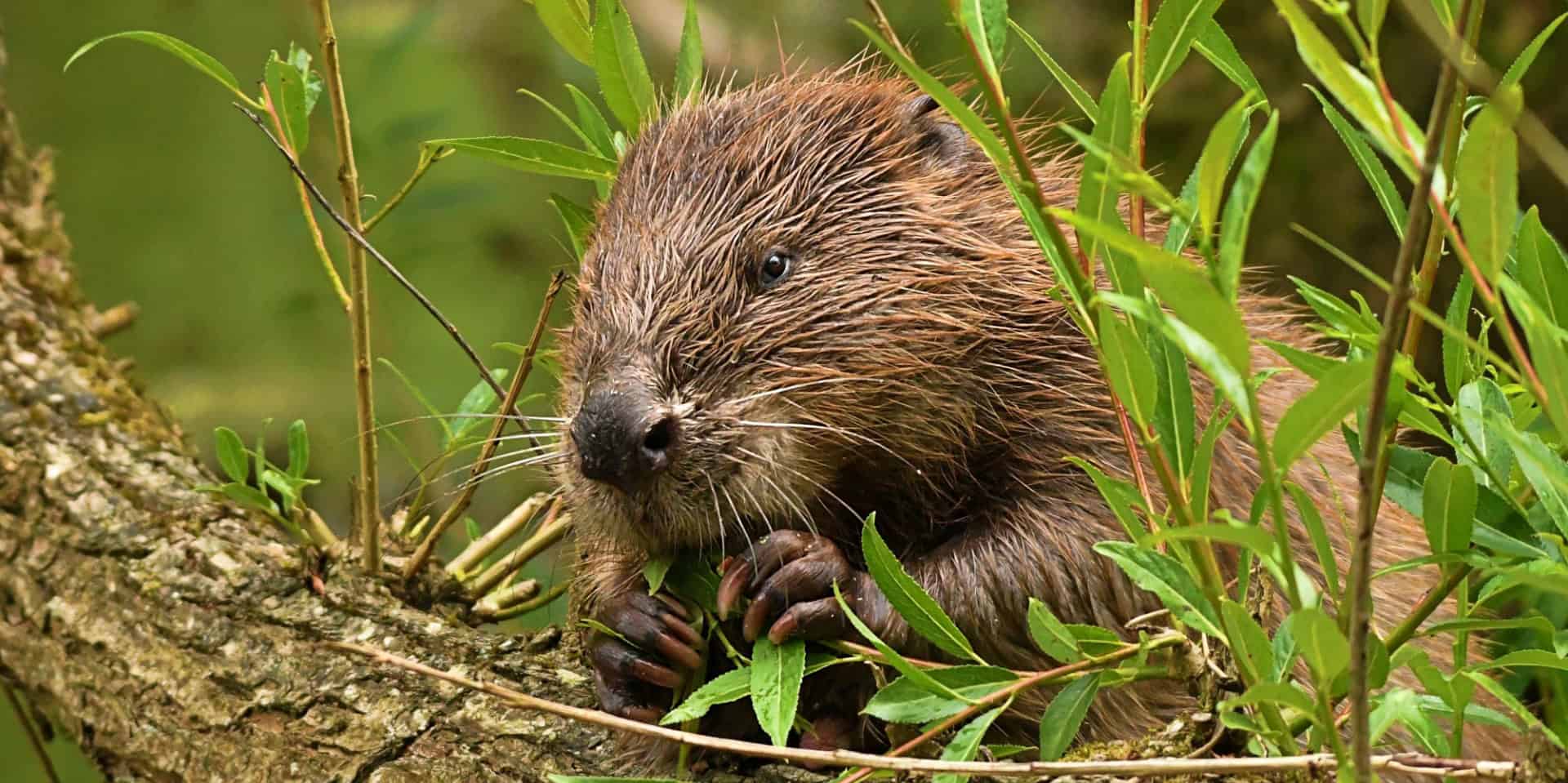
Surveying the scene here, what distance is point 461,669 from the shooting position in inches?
81.6

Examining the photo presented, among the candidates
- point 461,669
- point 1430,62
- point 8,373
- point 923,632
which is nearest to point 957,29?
point 923,632

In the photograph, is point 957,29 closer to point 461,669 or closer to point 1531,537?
point 1531,537

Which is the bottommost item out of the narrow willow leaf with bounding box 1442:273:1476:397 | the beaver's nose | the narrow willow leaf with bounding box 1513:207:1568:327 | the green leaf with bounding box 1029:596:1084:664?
the green leaf with bounding box 1029:596:1084:664

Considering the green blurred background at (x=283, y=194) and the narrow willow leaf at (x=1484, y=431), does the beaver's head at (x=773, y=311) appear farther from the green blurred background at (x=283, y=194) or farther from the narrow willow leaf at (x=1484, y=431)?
the green blurred background at (x=283, y=194)

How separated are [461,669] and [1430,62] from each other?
9.41ft

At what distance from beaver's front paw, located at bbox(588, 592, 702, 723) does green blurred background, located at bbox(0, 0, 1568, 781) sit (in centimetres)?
263

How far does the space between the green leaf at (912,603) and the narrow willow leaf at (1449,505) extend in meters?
0.46

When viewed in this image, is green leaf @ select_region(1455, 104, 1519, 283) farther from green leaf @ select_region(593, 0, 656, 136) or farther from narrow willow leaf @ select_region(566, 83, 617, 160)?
narrow willow leaf @ select_region(566, 83, 617, 160)

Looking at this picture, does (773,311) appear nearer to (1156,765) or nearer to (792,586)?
(792,586)

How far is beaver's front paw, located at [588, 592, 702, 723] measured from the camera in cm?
188

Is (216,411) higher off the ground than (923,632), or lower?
lower

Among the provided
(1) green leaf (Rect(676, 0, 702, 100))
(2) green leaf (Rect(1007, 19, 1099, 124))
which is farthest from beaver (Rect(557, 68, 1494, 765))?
(2) green leaf (Rect(1007, 19, 1099, 124))

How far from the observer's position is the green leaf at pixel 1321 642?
103 centimetres

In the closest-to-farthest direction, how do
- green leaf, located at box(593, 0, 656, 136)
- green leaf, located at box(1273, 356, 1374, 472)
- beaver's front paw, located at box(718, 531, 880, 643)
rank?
green leaf, located at box(1273, 356, 1374, 472) < beaver's front paw, located at box(718, 531, 880, 643) < green leaf, located at box(593, 0, 656, 136)
